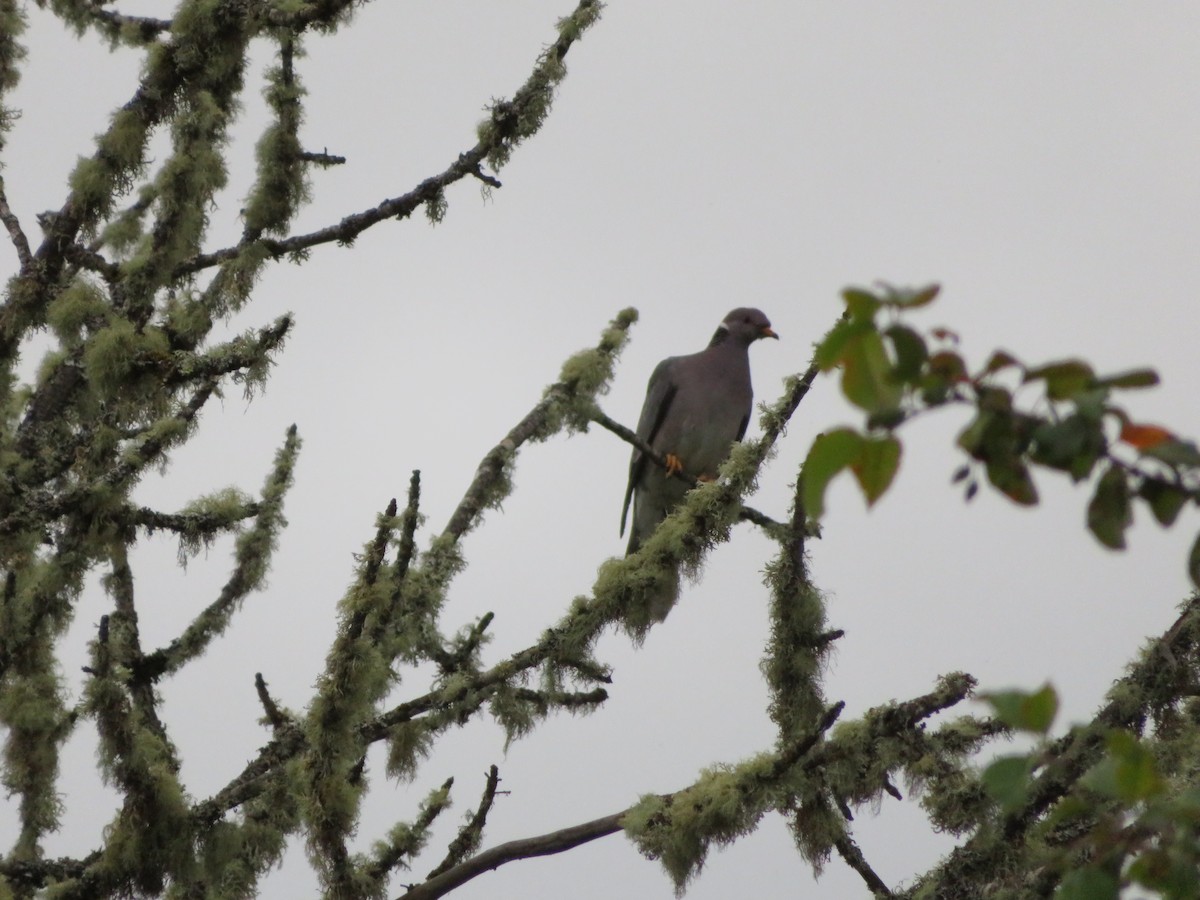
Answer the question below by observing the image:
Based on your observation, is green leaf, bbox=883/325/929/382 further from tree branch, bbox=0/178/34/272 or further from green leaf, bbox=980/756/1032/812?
tree branch, bbox=0/178/34/272

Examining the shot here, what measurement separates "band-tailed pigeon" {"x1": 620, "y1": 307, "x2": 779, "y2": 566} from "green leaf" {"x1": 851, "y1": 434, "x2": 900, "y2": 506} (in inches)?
234

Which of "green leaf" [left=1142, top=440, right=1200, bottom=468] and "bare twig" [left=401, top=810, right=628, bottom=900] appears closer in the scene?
"green leaf" [left=1142, top=440, right=1200, bottom=468]

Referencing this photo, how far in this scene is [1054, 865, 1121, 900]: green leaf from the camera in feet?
3.88

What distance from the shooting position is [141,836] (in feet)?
11.9

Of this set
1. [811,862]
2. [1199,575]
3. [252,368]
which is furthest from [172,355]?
[1199,575]

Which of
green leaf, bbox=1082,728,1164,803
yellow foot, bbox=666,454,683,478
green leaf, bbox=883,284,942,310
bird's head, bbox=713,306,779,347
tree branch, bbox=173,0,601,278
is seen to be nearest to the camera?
green leaf, bbox=883,284,942,310

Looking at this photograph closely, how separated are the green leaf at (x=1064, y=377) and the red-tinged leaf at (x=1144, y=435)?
0.17 feet

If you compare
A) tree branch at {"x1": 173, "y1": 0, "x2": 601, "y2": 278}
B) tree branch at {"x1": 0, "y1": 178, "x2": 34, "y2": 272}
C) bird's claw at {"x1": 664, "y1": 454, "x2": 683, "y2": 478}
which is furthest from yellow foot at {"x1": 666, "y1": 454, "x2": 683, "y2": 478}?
tree branch at {"x1": 0, "y1": 178, "x2": 34, "y2": 272}

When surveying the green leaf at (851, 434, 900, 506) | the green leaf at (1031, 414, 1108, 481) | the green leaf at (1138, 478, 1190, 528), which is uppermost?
the green leaf at (851, 434, 900, 506)

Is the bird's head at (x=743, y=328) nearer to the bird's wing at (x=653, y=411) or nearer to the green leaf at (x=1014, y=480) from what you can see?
the bird's wing at (x=653, y=411)

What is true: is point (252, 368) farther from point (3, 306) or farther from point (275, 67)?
point (275, 67)

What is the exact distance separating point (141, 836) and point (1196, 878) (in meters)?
3.04

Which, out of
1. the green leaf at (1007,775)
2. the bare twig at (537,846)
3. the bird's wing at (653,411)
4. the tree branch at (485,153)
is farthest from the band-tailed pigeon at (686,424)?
the green leaf at (1007,775)

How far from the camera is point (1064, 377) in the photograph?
1.10 metres
